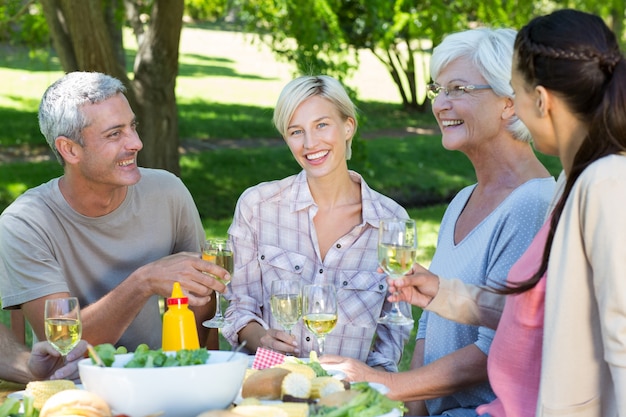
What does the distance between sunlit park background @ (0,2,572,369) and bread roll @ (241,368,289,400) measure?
4.62 m

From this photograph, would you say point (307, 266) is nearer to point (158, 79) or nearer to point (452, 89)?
point (452, 89)

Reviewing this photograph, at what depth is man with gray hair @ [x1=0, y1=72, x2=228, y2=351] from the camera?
3777mm

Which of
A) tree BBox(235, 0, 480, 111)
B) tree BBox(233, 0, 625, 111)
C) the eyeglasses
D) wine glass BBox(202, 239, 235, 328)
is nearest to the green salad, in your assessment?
wine glass BBox(202, 239, 235, 328)

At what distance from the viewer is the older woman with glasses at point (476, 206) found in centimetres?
329

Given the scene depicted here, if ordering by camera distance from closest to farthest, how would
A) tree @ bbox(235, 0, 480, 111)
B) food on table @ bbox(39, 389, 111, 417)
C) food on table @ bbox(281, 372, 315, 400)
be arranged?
food on table @ bbox(39, 389, 111, 417) → food on table @ bbox(281, 372, 315, 400) → tree @ bbox(235, 0, 480, 111)

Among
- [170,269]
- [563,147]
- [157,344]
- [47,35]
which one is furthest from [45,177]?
[563,147]

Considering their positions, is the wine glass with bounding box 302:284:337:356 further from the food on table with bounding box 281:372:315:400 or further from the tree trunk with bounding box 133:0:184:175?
the tree trunk with bounding box 133:0:184:175

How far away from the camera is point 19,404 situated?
261 centimetres

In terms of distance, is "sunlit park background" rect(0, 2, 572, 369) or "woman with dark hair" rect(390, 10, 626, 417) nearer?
"woman with dark hair" rect(390, 10, 626, 417)

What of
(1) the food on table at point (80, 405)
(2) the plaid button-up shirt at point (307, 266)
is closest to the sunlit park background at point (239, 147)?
(2) the plaid button-up shirt at point (307, 266)

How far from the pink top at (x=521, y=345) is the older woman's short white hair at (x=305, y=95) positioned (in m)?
1.45

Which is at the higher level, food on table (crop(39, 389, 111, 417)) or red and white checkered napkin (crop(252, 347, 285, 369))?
food on table (crop(39, 389, 111, 417))

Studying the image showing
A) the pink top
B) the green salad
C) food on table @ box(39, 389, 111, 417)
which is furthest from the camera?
the pink top

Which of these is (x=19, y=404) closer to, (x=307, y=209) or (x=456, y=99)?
(x=307, y=209)
